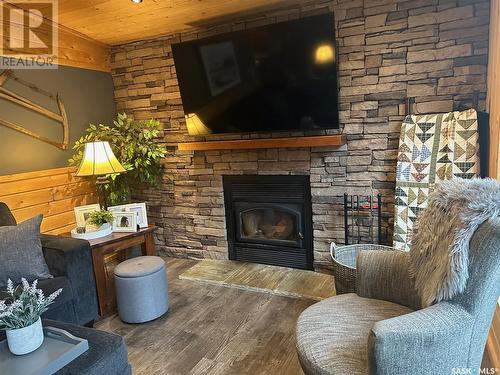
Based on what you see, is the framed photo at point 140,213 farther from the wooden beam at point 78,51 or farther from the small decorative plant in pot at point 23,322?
the wooden beam at point 78,51

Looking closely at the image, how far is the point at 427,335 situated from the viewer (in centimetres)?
120

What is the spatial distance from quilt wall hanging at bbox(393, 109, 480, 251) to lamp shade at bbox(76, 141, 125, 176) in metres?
2.28

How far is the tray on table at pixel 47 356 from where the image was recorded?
138 centimetres

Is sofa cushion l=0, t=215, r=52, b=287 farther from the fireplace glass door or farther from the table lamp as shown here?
the fireplace glass door

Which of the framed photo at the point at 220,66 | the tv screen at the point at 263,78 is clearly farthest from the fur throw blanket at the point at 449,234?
the framed photo at the point at 220,66

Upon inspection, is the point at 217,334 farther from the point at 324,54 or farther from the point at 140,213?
the point at 324,54

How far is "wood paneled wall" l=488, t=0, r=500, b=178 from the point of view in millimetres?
2086

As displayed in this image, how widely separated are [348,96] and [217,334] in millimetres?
2062

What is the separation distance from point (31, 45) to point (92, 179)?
1.34 meters

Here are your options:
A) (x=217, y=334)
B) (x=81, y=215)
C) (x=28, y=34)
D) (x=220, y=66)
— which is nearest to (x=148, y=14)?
(x=220, y=66)

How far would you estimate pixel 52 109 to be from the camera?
3336mm

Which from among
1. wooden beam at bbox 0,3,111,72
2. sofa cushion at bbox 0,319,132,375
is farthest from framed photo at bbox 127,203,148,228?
wooden beam at bbox 0,3,111,72

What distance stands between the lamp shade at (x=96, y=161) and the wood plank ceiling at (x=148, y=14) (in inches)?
45.2

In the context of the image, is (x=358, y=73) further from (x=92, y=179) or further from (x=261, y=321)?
(x=92, y=179)
